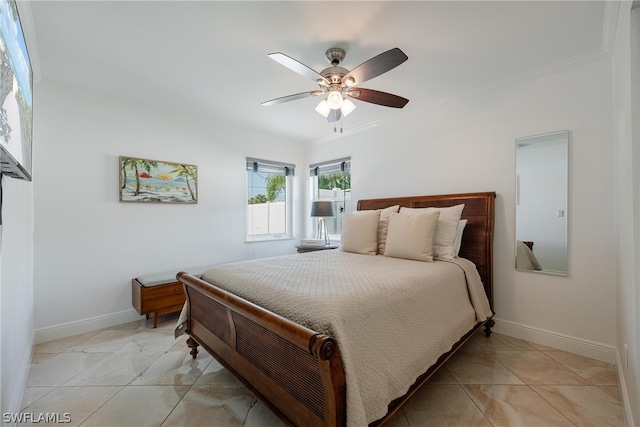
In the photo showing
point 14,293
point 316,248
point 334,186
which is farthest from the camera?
point 334,186

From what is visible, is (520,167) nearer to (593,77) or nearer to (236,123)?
(593,77)

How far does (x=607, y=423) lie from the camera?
1.51 m

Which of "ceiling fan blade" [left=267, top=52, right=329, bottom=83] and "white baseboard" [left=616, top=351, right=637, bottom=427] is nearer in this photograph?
"white baseboard" [left=616, top=351, right=637, bottom=427]

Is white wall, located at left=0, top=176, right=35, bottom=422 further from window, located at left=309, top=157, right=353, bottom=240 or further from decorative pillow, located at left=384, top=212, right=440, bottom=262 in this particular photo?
window, located at left=309, top=157, right=353, bottom=240

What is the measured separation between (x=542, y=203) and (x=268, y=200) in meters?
3.56

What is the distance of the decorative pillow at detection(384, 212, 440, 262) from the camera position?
7.84ft

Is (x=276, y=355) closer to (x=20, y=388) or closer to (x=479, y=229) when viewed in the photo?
(x=20, y=388)

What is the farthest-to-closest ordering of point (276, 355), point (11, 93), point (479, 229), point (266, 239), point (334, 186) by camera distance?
point (334, 186)
point (266, 239)
point (479, 229)
point (276, 355)
point (11, 93)

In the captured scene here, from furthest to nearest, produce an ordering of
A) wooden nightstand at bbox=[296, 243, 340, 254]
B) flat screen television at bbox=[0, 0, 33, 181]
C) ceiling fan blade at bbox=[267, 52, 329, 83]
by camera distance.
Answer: wooden nightstand at bbox=[296, 243, 340, 254] → ceiling fan blade at bbox=[267, 52, 329, 83] → flat screen television at bbox=[0, 0, 33, 181]

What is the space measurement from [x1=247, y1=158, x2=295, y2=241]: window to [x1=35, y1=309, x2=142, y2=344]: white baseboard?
5.73 feet

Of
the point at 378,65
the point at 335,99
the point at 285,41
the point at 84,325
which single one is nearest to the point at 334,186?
the point at 335,99

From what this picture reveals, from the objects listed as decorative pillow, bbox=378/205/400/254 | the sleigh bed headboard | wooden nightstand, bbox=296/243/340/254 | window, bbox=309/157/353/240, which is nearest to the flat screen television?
decorative pillow, bbox=378/205/400/254

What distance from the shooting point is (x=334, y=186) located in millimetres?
4508

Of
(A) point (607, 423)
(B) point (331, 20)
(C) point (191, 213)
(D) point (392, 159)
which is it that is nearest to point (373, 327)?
(A) point (607, 423)
